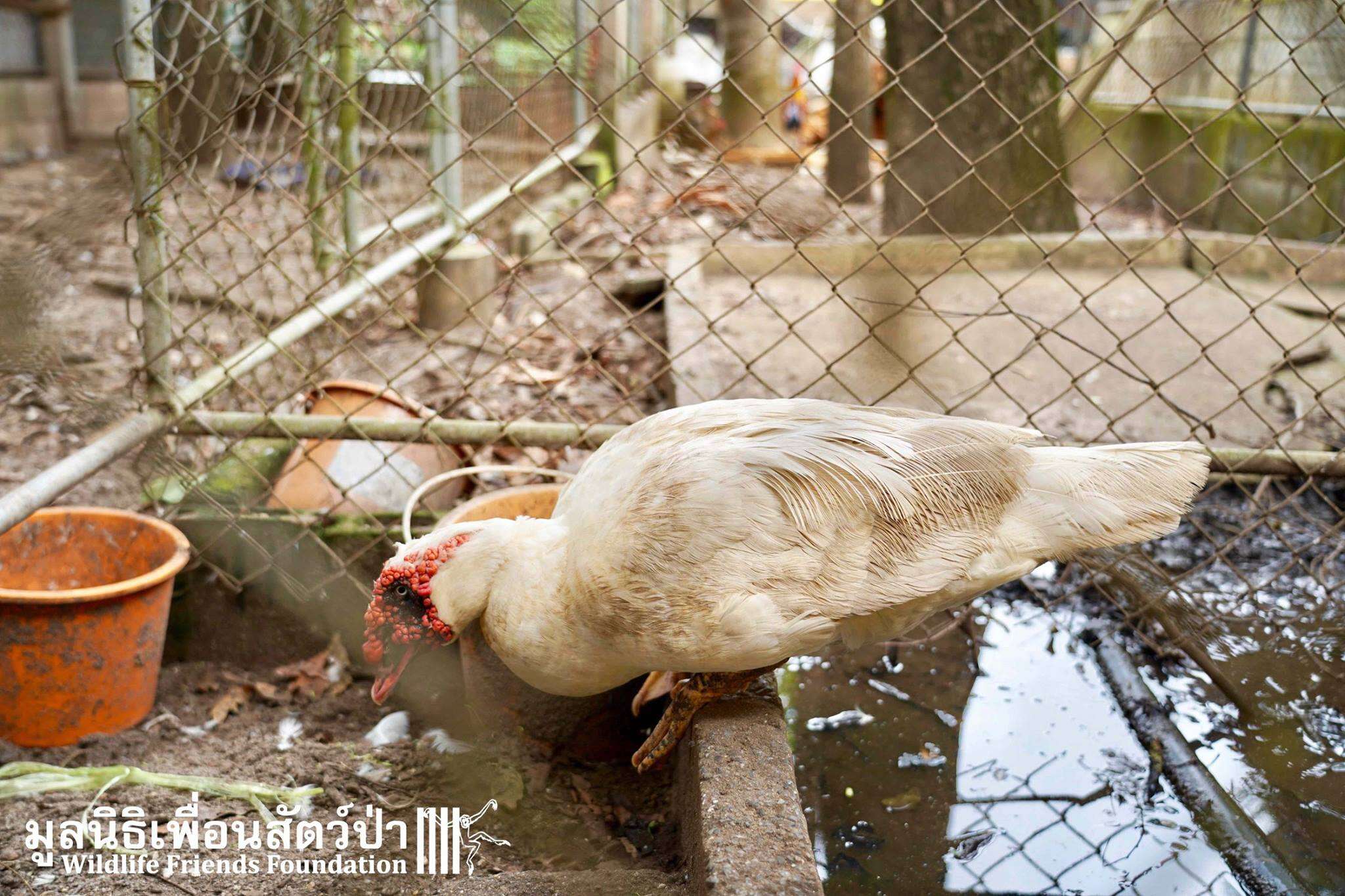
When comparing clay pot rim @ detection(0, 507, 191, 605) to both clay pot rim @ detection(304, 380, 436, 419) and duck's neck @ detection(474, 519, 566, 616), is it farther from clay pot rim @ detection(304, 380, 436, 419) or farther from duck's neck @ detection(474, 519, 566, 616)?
duck's neck @ detection(474, 519, 566, 616)

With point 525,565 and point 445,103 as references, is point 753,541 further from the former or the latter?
point 445,103

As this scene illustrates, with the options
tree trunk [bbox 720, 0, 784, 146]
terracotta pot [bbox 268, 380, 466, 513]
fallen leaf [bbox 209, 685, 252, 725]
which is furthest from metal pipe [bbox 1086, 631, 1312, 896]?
tree trunk [bbox 720, 0, 784, 146]

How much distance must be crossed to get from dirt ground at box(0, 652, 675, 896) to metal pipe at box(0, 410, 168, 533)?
556mm

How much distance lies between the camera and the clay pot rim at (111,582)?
2.18 meters

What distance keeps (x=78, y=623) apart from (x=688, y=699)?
1.32m

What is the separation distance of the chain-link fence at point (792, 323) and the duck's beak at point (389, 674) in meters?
0.50

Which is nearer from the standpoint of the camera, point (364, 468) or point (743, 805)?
point (743, 805)

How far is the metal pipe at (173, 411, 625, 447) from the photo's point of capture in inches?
100

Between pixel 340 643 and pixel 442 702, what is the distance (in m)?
0.41

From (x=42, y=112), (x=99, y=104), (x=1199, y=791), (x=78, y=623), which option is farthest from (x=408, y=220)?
(x=99, y=104)

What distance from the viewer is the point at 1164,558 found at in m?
3.08

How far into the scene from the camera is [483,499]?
2.39 meters

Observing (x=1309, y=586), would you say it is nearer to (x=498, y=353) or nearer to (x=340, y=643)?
(x=340, y=643)
